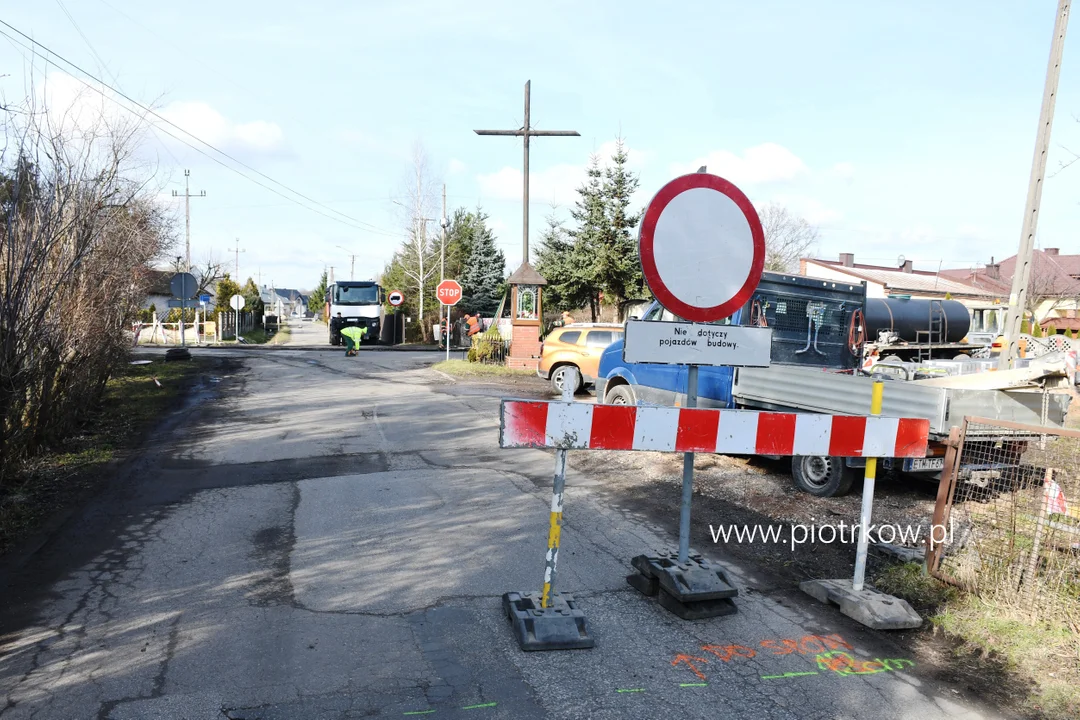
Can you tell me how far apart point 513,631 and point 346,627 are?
0.92 m

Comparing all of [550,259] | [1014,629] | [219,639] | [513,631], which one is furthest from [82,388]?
[550,259]

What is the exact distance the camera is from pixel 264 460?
28.8 ft

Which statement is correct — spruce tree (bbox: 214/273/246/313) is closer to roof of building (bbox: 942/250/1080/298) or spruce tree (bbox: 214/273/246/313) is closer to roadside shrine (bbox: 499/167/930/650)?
roof of building (bbox: 942/250/1080/298)

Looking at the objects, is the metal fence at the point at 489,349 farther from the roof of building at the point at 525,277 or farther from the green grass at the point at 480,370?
the roof of building at the point at 525,277

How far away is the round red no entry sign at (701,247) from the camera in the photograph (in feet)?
14.4

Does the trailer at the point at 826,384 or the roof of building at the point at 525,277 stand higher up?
the roof of building at the point at 525,277

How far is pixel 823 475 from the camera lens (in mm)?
7629

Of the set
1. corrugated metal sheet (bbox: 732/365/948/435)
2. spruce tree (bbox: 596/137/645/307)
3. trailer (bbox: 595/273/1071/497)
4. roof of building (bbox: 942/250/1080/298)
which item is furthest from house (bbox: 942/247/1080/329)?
corrugated metal sheet (bbox: 732/365/948/435)

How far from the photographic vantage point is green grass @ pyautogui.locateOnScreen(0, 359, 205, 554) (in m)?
6.26

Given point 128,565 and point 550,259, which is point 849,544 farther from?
point 550,259

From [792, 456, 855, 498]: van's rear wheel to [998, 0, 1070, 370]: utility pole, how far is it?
22.7 feet

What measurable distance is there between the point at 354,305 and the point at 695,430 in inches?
1289

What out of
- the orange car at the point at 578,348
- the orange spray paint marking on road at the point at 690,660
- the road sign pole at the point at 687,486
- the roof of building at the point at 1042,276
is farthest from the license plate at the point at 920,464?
the roof of building at the point at 1042,276

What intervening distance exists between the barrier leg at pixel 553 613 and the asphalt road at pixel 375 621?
0.29 feet
